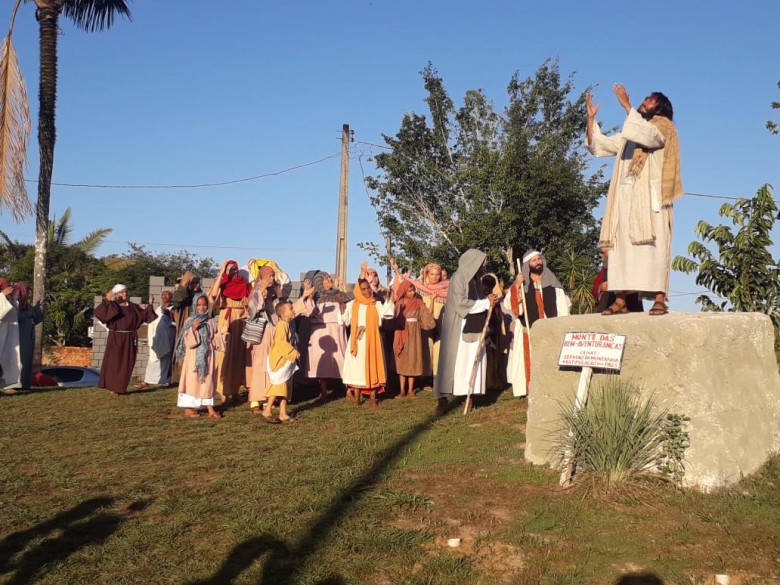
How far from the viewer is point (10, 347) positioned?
1427 centimetres

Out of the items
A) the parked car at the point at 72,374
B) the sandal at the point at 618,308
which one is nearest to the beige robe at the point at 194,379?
the sandal at the point at 618,308

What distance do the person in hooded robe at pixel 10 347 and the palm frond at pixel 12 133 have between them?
1893 millimetres

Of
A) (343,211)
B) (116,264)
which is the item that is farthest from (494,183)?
(116,264)

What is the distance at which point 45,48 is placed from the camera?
17781mm

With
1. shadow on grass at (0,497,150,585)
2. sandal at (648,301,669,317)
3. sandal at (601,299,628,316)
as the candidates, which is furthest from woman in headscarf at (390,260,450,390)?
shadow on grass at (0,497,150,585)

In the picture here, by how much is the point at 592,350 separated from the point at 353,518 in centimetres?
230

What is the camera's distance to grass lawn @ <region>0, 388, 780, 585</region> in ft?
15.0

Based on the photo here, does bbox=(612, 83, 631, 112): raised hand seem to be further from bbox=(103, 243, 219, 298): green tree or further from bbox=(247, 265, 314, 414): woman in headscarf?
bbox=(103, 243, 219, 298): green tree

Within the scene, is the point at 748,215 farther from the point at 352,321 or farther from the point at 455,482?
the point at 455,482

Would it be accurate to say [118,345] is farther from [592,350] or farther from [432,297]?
[592,350]

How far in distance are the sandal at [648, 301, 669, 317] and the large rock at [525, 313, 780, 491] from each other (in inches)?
8.0

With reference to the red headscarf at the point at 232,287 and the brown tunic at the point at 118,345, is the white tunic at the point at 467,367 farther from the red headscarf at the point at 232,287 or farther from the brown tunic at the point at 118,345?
the brown tunic at the point at 118,345

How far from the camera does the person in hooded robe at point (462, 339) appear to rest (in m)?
9.75

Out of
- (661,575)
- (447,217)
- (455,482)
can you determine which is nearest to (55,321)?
(447,217)
